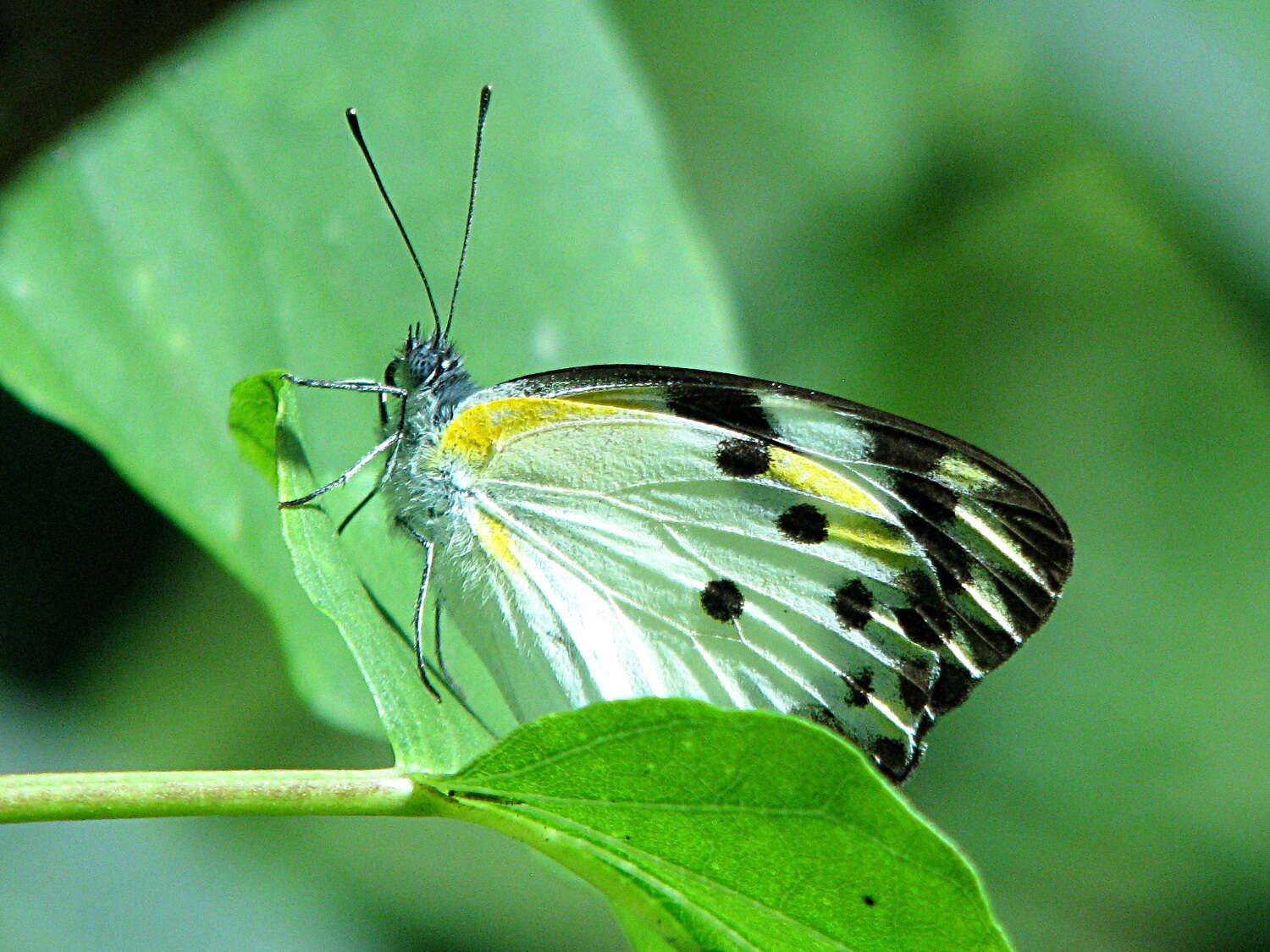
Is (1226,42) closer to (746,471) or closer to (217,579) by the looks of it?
(746,471)

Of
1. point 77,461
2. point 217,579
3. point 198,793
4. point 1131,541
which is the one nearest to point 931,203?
point 1131,541

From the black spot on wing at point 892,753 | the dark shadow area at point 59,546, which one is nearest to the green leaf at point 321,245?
the black spot on wing at point 892,753

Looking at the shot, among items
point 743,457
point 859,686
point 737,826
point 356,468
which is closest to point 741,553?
point 743,457

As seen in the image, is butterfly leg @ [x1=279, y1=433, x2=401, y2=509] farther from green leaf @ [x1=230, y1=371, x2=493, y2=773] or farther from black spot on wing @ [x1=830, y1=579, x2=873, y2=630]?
black spot on wing @ [x1=830, y1=579, x2=873, y2=630]

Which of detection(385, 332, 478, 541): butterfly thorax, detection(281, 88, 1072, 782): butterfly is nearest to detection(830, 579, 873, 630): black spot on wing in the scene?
detection(281, 88, 1072, 782): butterfly

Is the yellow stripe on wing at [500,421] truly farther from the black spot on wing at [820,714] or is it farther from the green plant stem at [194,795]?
the green plant stem at [194,795]
